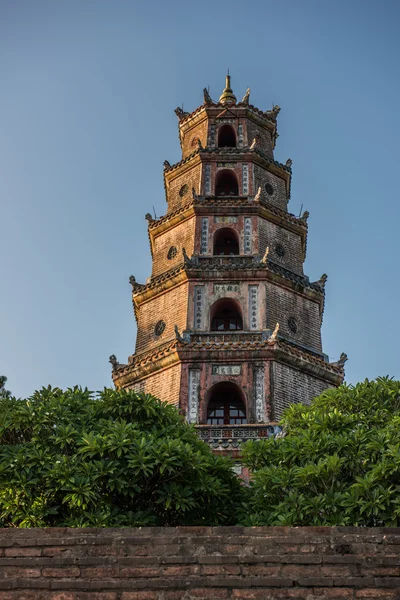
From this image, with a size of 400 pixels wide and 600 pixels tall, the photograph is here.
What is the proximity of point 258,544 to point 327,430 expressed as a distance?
8897 millimetres

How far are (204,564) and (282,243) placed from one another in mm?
21065

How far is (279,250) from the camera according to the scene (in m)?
27.9

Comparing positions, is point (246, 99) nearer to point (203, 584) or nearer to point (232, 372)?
point (232, 372)

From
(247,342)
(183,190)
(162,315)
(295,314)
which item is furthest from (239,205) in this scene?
(247,342)

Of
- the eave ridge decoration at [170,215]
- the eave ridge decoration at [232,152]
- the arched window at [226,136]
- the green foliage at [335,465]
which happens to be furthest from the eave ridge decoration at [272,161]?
the green foliage at [335,465]

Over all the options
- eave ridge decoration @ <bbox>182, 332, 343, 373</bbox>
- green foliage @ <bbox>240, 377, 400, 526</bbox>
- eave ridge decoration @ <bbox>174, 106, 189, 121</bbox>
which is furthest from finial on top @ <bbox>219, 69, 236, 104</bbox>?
green foliage @ <bbox>240, 377, 400, 526</bbox>

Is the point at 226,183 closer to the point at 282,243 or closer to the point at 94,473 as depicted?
the point at 282,243

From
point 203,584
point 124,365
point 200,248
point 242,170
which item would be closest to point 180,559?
point 203,584

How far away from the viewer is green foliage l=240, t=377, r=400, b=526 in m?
14.2

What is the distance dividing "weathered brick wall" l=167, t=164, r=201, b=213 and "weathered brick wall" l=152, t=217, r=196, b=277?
119 cm

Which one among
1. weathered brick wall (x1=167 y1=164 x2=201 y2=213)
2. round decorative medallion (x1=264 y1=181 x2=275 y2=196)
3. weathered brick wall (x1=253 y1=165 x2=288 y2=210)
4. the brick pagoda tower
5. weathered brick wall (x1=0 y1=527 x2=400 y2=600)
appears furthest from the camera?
round decorative medallion (x1=264 y1=181 x2=275 y2=196)

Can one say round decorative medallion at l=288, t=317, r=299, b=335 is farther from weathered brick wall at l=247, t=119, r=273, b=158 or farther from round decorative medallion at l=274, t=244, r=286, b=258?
weathered brick wall at l=247, t=119, r=273, b=158

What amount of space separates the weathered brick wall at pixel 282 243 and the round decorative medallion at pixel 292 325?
2325 mm

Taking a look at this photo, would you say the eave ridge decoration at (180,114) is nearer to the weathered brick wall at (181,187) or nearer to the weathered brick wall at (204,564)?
the weathered brick wall at (181,187)
